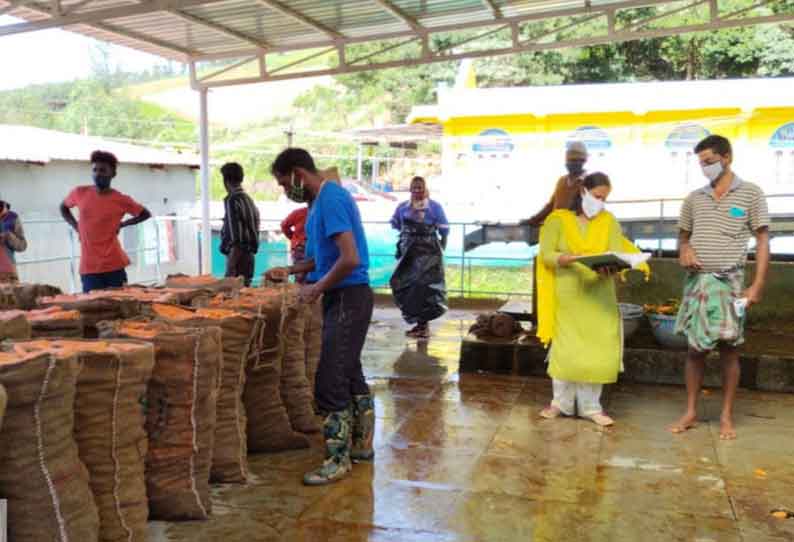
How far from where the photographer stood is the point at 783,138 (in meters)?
19.6

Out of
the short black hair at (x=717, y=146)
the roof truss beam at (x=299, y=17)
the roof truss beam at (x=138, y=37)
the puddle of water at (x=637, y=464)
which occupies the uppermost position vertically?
the roof truss beam at (x=299, y=17)

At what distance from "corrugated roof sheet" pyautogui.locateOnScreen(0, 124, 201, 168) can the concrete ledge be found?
7.52 metres

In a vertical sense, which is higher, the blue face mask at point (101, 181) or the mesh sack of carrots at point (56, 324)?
the blue face mask at point (101, 181)

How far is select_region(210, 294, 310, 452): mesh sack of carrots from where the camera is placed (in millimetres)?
4508

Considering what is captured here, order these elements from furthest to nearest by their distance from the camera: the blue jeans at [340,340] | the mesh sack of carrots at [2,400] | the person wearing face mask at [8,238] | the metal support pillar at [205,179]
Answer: the metal support pillar at [205,179]
the person wearing face mask at [8,238]
the blue jeans at [340,340]
the mesh sack of carrots at [2,400]

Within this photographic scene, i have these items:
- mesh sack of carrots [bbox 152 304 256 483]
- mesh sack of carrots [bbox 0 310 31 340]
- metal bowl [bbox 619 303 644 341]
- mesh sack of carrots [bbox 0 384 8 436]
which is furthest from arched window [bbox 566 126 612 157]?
mesh sack of carrots [bbox 0 384 8 436]

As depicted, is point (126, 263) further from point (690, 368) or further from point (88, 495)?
point (690, 368)

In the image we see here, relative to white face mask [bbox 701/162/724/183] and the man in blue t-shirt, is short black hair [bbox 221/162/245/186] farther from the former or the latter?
white face mask [bbox 701/162/724/183]

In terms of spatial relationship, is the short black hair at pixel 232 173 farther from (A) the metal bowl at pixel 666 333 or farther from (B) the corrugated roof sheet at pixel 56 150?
(B) the corrugated roof sheet at pixel 56 150

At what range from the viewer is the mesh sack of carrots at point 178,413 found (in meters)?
3.62

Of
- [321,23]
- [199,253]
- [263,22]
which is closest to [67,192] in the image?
[199,253]

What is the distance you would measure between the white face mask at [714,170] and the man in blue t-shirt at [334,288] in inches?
89.0

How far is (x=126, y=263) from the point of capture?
20.6ft

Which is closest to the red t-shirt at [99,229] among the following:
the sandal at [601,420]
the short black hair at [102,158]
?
the short black hair at [102,158]
